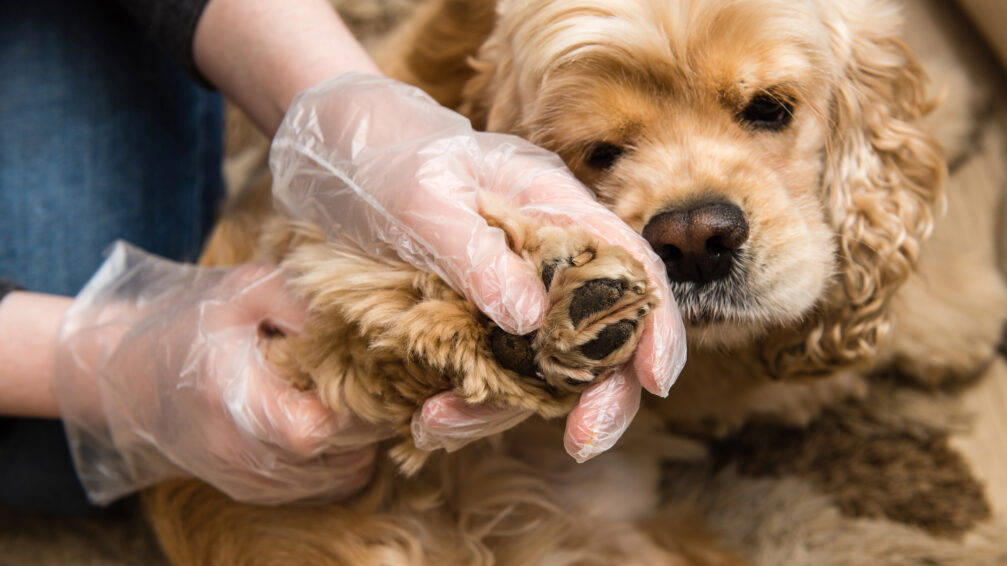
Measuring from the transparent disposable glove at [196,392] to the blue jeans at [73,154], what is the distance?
298 mm

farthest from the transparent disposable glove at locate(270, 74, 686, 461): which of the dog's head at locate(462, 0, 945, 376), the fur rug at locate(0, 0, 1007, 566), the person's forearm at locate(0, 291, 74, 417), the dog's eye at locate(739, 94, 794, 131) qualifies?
the fur rug at locate(0, 0, 1007, 566)

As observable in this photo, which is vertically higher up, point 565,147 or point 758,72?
point 758,72

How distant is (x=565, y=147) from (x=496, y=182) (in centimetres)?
17

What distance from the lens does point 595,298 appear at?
2.53 ft

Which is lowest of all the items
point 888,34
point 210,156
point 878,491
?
point 878,491

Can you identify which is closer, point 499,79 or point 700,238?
point 700,238

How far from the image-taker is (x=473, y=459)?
128 centimetres

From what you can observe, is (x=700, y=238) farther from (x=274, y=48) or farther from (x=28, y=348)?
(x=28, y=348)

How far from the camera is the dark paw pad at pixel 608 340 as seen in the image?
2.55 feet

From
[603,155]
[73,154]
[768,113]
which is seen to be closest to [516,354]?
[603,155]

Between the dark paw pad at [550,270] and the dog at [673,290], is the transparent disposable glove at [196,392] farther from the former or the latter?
the dark paw pad at [550,270]

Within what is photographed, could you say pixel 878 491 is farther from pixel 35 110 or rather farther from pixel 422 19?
pixel 35 110

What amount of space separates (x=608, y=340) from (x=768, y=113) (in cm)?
51

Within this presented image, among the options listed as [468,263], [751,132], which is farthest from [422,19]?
[468,263]
